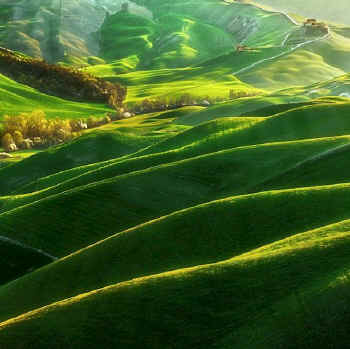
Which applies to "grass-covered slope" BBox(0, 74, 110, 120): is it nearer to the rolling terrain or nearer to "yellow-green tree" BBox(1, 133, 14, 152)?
"yellow-green tree" BBox(1, 133, 14, 152)

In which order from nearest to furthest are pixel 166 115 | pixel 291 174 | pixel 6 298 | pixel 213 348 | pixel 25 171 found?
1. pixel 213 348
2. pixel 6 298
3. pixel 291 174
4. pixel 25 171
5. pixel 166 115

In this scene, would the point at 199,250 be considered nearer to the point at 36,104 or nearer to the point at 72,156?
the point at 72,156

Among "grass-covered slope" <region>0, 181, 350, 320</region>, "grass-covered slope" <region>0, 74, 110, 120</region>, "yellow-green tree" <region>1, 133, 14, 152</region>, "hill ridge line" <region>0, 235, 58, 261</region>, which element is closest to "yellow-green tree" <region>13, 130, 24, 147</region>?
"yellow-green tree" <region>1, 133, 14, 152</region>

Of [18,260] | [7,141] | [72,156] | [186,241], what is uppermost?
[186,241]

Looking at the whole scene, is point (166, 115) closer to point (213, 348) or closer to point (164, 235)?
point (164, 235)

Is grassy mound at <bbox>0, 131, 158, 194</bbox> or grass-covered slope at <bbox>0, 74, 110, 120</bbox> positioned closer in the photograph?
grassy mound at <bbox>0, 131, 158, 194</bbox>

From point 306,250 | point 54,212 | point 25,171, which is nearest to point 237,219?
point 306,250

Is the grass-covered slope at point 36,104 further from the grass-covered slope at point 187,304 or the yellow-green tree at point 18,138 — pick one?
the grass-covered slope at point 187,304

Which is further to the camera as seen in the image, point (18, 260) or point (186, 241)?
point (18, 260)

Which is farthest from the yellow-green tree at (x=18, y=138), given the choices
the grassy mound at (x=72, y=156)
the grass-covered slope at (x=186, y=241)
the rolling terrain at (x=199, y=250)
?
the grass-covered slope at (x=186, y=241)

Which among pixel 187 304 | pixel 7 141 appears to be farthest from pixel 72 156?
pixel 187 304

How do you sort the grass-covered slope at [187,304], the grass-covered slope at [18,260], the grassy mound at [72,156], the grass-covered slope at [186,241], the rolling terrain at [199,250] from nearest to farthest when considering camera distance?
the rolling terrain at [199,250] → the grass-covered slope at [187,304] → the grass-covered slope at [186,241] → the grass-covered slope at [18,260] → the grassy mound at [72,156]
